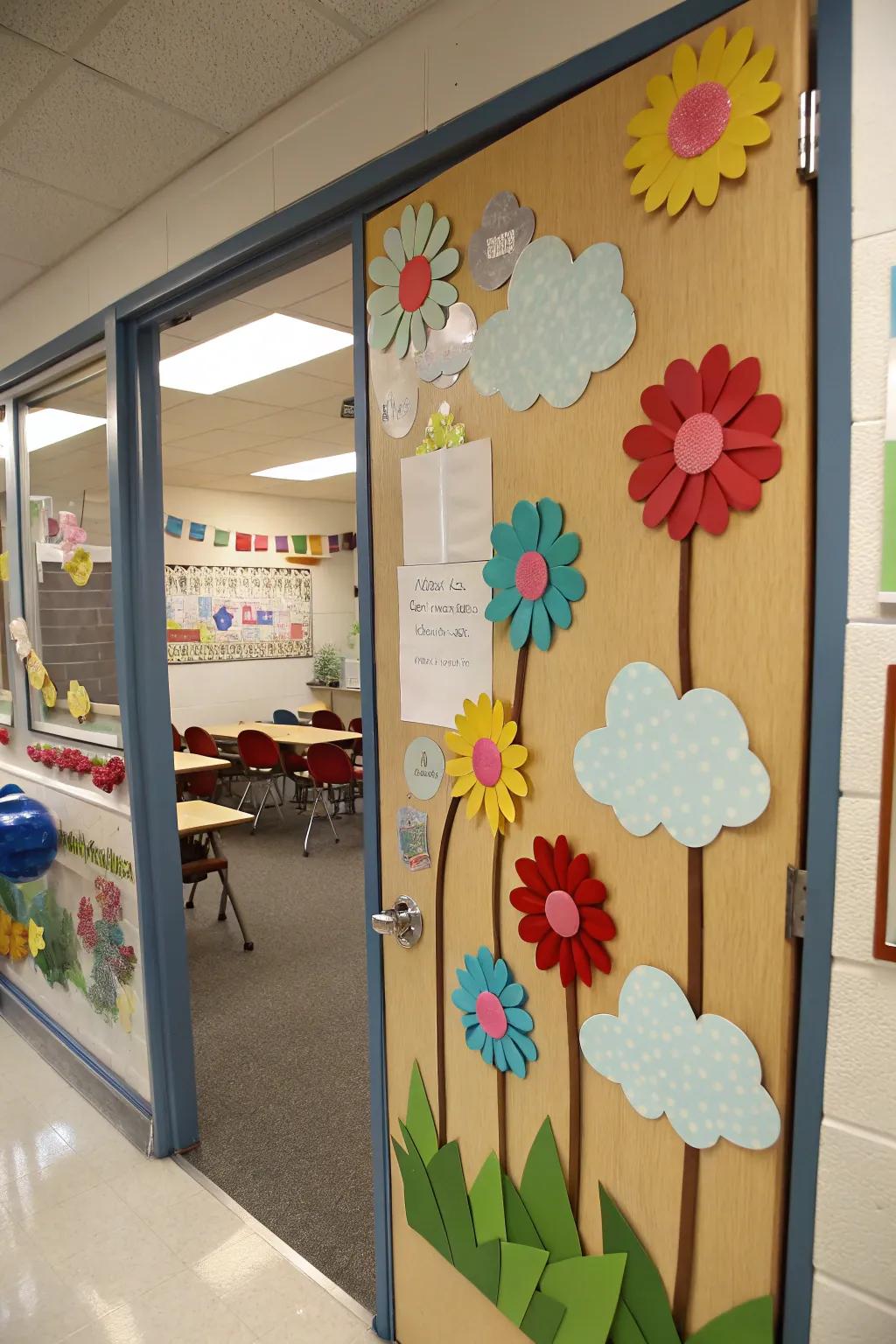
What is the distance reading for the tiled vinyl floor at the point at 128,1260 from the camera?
1.82 m

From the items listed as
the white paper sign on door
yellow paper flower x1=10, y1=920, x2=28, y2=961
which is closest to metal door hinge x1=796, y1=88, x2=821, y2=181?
the white paper sign on door

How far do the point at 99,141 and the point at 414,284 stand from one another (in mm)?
1001

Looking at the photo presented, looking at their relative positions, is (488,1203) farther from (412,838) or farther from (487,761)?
(487,761)

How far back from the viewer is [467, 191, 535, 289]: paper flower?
127cm

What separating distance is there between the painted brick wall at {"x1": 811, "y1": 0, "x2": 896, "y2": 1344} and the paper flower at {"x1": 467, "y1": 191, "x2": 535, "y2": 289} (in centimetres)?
Answer: 49

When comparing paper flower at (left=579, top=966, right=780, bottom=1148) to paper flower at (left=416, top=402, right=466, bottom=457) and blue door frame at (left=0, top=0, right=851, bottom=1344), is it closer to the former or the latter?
blue door frame at (left=0, top=0, right=851, bottom=1344)

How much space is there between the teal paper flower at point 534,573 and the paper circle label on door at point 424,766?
289mm

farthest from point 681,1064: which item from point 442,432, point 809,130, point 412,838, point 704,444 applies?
point 809,130

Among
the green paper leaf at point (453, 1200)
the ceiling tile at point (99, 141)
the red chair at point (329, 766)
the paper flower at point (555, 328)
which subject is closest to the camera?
the paper flower at point (555, 328)

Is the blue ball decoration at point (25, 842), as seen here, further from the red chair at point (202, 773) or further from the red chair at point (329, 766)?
the red chair at point (329, 766)

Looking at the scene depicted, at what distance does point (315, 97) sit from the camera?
1.64 metres

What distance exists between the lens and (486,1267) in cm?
144

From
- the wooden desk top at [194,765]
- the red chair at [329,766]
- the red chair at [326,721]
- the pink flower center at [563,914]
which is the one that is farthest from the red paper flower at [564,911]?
the red chair at [326,721]

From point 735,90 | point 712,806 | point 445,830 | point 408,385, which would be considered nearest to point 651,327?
point 735,90
